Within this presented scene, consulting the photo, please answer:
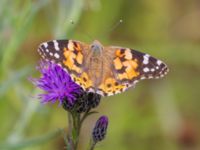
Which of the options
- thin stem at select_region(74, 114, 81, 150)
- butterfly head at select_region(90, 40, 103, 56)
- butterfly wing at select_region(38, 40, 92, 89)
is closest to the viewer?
butterfly wing at select_region(38, 40, 92, 89)

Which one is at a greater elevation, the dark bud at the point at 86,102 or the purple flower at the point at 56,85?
the purple flower at the point at 56,85

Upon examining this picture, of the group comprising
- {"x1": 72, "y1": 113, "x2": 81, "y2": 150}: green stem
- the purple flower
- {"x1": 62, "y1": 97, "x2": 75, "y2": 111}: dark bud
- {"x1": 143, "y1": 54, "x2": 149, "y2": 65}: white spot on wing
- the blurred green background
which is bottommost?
{"x1": 72, "y1": 113, "x2": 81, "y2": 150}: green stem

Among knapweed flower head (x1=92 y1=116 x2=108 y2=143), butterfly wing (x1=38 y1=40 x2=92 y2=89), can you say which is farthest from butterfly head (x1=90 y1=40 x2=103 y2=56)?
knapweed flower head (x1=92 y1=116 x2=108 y2=143)

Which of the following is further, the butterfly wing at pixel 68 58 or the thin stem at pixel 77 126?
the thin stem at pixel 77 126

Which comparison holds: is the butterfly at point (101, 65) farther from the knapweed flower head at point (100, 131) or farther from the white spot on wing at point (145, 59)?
the knapweed flower head at point (100, 131)

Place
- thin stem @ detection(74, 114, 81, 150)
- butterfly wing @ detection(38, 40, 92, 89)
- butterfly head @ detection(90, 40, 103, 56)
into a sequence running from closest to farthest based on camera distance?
butterfly wing @ detection(38, 40, 92, 89) → thin stem @ detection(74, 114, 81, 150) → butterfly head @ detection(90, 40, 103, 56)

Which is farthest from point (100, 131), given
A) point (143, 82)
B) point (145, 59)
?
point (143, 82)

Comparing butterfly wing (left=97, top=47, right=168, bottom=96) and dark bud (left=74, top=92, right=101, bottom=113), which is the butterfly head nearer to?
butterfly wing (left=97, top=47, right=168, bottom=96)

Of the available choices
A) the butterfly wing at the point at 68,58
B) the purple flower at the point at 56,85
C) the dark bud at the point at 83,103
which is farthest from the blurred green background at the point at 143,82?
the butterfly wing at the point at 68,58
